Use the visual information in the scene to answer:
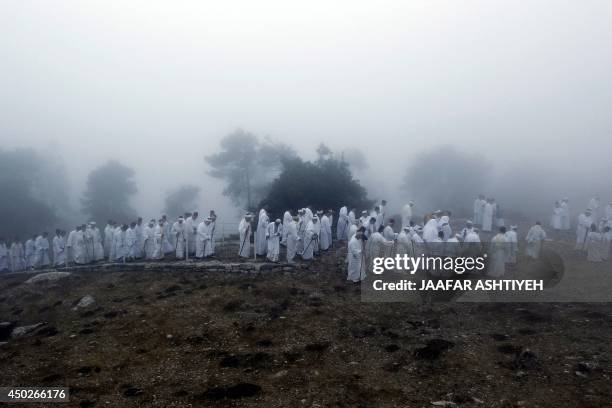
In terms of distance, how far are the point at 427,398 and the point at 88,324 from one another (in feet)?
33.6

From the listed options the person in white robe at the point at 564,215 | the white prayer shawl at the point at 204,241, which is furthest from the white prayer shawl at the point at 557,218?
the white prayer shawl at the point at 204,241

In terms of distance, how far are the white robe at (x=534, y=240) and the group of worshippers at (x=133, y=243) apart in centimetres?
1324

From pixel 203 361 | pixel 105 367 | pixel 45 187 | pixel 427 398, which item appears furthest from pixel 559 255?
pixel 45 187

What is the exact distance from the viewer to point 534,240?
61.9 feet

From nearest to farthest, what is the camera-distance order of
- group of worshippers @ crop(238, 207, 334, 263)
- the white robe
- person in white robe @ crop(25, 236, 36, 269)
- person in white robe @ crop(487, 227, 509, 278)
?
person in white robe @ crop(487, 227, 509, 278) → the white robe → group of worshippers @ crop(238, 207, 334, 263) → person in white robe @ crop(25, 236, 36, 269)

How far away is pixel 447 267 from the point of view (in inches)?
626

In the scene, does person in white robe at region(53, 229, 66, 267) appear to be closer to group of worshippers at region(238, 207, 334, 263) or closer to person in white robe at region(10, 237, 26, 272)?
person in white robe at region(10, 237, 26, 272)

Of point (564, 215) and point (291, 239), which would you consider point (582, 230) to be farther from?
point (291, 239)

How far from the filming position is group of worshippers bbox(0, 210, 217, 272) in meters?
20.2

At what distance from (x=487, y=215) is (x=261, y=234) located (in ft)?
39.8

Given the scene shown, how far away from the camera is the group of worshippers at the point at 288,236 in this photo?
747 inches

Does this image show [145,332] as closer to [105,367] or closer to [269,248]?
[105,367]

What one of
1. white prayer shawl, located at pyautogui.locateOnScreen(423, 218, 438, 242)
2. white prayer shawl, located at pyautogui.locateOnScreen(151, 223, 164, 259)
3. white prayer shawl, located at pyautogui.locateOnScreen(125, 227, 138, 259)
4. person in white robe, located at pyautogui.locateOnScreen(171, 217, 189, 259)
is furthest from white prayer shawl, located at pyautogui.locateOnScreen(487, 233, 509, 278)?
white prayer shawl, located at pyautogui.locateOnScreen(125, 227, 138, 259)

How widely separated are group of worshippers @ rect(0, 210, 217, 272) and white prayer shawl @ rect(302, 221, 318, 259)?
165 inches
